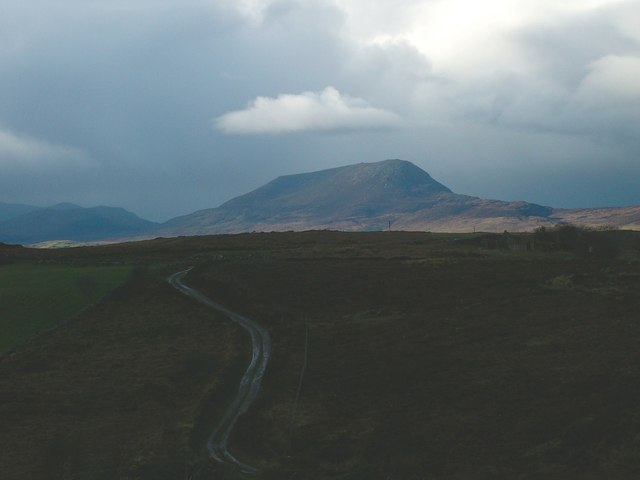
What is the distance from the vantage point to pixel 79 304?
80.3 metres

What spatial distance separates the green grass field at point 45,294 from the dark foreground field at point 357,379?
118 inches

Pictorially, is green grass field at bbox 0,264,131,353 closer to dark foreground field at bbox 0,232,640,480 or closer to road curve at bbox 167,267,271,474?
dark foreground field at bbox 0,232,640,480

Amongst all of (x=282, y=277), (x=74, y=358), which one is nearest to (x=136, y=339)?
(x=74, y=358)

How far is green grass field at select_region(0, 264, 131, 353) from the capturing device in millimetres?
72312

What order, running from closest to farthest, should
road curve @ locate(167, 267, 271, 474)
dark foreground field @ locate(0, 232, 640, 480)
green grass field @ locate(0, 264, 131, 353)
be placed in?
dark foreground field @ locate(0, 232, 640, 480), road curve @ locate(167, 267, 271, 474), green grass field @ locate(0, 264, 131, 353)

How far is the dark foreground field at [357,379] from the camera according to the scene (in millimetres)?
35188

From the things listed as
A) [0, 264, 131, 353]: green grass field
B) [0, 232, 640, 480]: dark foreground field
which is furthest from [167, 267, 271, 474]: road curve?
[0, 264, 131, 353]: green grass field

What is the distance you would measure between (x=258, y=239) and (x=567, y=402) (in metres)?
119

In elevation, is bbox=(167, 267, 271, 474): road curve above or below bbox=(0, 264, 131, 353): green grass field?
below

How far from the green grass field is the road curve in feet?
45.2

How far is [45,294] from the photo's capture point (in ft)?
274

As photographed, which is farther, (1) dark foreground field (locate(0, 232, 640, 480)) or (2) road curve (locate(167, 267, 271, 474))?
(2) road curve (locate(167, 267, 271, 474))

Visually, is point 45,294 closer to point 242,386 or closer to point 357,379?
point 242,386

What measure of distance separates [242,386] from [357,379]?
8770 mm
